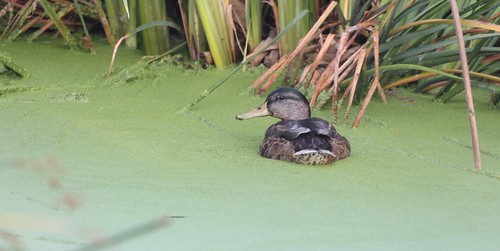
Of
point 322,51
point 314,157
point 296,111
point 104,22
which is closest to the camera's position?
point 314,157

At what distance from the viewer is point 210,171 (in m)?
3.80

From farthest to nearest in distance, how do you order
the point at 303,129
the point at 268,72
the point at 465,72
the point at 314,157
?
the point at 268,72 < the point at 303,129 < the point at 314,157 < the point at 465,72

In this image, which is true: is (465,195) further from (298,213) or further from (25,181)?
(25,181)

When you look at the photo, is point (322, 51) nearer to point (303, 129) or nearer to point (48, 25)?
point (303, 129)

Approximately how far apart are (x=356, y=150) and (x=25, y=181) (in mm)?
1482

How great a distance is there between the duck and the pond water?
0.06 m

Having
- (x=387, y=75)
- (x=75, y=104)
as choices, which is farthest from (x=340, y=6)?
(x=75, y=104)

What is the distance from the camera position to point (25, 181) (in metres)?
3.56

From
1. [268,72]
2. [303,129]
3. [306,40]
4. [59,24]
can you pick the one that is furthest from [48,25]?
[303,129]

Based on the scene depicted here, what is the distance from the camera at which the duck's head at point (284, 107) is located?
452 cm

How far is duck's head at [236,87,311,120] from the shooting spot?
4.52 metres

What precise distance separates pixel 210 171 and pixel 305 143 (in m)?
0.49

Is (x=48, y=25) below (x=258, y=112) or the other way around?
the other way around

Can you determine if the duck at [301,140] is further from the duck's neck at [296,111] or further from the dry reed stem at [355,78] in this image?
the dry reed stem at [355,78]
